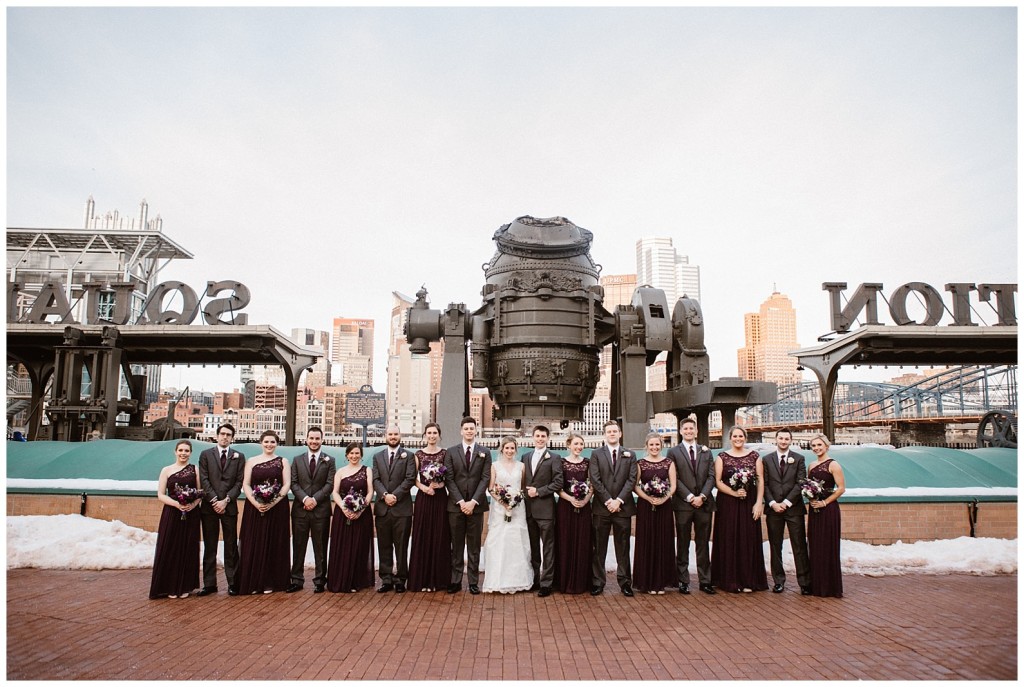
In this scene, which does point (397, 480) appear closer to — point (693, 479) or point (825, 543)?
point (693, 479)

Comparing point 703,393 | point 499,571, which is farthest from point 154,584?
point 703,393

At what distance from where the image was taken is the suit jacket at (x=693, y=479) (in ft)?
28.0

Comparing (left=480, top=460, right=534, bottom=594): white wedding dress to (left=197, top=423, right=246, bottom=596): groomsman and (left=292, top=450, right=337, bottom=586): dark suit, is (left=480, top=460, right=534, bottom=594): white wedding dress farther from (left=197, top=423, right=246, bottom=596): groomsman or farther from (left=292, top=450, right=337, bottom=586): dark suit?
(left=197, top=423, right=246, bottom=596): groomsman

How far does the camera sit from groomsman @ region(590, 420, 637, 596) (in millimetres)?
8406

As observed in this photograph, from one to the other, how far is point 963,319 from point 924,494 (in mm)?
19911

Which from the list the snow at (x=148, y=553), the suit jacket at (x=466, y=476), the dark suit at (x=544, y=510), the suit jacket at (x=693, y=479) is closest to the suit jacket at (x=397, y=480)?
the suit jacket at (x=466, y=476)

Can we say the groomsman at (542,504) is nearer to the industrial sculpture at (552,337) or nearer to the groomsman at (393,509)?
the groomsman at (393,509)

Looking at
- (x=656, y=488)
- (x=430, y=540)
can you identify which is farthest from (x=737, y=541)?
(x=430, y=540)

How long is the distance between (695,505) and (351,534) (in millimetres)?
4178

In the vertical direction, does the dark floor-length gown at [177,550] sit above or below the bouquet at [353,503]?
below

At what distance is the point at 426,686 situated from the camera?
5113 millimetres

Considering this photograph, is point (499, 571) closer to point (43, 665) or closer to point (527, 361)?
point (43, 665)

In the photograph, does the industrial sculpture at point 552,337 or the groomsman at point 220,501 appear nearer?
the groomsman at point 220,501

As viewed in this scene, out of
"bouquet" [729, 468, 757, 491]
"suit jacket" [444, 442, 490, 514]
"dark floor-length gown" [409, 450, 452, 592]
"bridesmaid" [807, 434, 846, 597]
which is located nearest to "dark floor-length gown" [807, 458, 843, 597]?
"bridesmaid" [807, 434, 846, 597]
